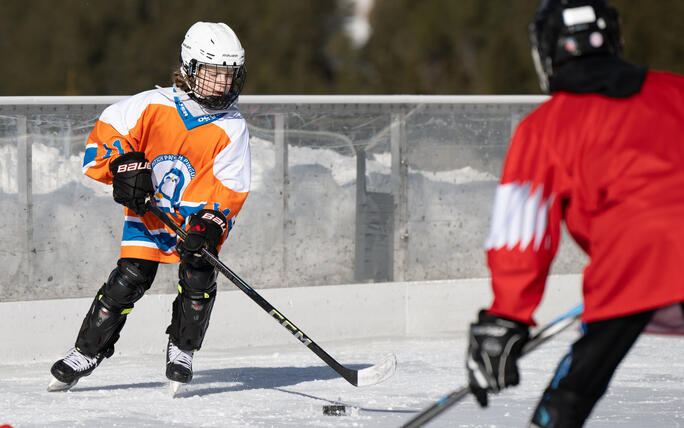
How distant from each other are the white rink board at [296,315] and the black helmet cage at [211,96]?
1.38 m

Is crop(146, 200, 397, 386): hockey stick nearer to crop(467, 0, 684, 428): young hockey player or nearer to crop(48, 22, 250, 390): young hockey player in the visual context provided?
crop(48, 22, 250, 390): young hockey player

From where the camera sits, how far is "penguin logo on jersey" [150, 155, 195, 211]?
4.26m

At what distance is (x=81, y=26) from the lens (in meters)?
35.9

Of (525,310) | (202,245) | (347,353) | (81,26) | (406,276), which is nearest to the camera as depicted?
(525,310)

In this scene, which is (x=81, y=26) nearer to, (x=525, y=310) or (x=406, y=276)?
(x=406, y=276)

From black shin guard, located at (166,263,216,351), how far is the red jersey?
83.6 inches

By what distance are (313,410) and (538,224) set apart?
2.00 meters

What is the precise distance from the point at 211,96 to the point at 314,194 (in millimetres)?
1593

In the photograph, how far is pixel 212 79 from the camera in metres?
4.20

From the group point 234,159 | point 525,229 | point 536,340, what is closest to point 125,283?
point 234,159

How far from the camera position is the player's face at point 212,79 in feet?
13.8

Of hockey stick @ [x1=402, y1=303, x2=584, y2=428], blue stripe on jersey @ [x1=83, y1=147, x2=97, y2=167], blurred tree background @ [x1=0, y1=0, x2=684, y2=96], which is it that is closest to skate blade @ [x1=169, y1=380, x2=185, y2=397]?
blue stripe on jersey @ [x1=83, y1=147, x2=97, y2=167]

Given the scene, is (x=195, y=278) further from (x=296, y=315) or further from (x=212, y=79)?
(x=296, y=315)

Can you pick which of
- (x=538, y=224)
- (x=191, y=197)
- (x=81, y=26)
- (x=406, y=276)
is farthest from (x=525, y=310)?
(x=81, y=26)
